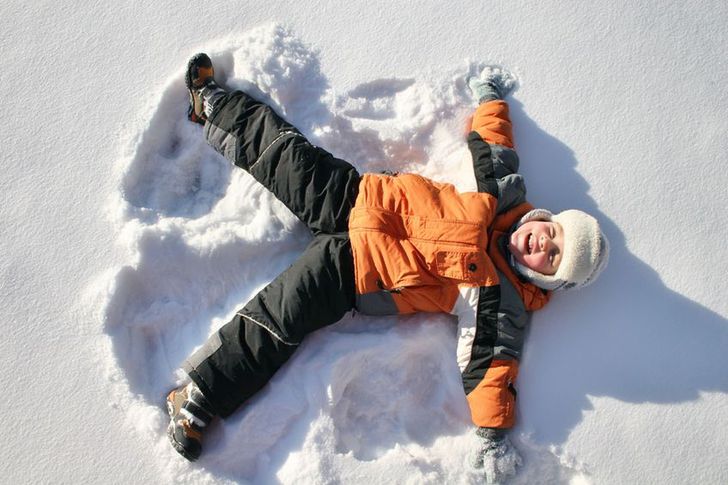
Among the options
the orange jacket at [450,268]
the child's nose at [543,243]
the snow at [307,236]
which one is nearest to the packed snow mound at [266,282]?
the snow at [307,236]

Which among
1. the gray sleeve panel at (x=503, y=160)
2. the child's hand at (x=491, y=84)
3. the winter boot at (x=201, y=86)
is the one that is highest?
the winter boot at (x=201, y=86)

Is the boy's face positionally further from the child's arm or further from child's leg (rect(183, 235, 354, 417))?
child's leg (rect(183, 235, 354, 417))

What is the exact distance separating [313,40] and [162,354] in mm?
1162

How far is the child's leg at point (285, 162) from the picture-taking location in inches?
68.1

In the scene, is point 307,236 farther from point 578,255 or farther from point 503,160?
point 578,255

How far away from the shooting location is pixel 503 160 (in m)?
1.78

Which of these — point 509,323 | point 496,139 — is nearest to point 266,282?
point 509,323

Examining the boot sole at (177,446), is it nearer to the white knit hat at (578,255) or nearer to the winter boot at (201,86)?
the winter boot at (201,86)

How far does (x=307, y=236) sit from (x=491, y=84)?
0.81 metres

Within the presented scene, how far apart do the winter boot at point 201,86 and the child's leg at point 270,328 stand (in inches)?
24.2

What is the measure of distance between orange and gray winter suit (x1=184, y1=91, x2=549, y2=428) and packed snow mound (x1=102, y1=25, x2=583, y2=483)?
92 millimetres

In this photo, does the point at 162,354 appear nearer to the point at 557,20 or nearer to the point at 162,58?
the point at 162,58

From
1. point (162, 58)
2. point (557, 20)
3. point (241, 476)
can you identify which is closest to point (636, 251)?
point (557, 20)

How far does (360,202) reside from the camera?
1.71 m
